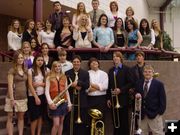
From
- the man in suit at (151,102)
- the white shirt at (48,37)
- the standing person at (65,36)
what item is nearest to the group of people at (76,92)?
the man in suit at (151,102)

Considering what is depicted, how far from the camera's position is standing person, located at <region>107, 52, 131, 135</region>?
8.05 meters

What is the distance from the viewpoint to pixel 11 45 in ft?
32.0

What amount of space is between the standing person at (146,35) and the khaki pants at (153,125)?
92.5 inches

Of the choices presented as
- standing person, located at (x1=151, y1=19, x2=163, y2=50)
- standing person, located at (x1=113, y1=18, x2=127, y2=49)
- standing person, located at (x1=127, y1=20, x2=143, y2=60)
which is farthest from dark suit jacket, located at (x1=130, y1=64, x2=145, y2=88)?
standing person, located at (x1=151, y1=19, x2=163, y2=50)

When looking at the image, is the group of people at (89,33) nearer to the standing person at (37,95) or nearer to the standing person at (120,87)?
the standing person at (120,87)

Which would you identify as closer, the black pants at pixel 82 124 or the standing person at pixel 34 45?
the black pants at pixel 82 124

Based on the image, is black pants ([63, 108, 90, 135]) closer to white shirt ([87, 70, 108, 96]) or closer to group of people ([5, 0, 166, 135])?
group of people ([5, 0, 166, 135])

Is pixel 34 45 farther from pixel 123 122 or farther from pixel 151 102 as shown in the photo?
pixel 151 102

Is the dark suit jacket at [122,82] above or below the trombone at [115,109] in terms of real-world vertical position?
above

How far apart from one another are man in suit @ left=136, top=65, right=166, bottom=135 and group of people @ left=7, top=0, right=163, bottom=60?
172 cm

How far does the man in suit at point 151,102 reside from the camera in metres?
7.31

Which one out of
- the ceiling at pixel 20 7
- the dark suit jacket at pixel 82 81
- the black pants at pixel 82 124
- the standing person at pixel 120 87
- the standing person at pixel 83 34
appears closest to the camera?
the dark suit jacket at pixel 82 81

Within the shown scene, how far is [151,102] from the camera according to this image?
7.34 metres

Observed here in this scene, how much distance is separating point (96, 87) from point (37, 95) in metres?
1.17
